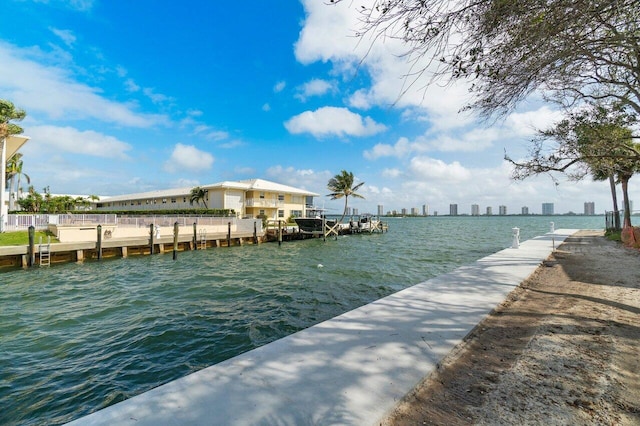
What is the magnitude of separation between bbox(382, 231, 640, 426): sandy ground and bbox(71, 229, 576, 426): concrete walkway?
0.75 ft

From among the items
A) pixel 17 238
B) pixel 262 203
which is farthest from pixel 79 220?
pixel 262 203

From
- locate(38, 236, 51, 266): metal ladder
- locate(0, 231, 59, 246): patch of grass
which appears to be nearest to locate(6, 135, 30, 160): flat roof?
locate(0, 231, 59, 246): patch of grass

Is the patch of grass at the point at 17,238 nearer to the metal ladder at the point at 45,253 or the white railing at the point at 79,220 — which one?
the white railing at the point at 79,220

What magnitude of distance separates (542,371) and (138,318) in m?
8.61

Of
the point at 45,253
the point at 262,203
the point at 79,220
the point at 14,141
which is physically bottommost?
the point at 45,253

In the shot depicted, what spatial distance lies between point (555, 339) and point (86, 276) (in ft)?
54.8

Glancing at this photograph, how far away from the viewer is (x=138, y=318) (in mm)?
7875

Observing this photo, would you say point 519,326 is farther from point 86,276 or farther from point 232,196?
point 232,196

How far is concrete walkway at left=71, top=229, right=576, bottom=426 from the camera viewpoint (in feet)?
8.66

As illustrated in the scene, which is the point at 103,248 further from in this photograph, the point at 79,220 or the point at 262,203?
the point at 262,203

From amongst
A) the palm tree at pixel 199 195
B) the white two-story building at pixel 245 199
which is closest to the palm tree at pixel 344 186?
the white two-story building at pixel 245 199

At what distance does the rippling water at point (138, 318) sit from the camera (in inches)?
183

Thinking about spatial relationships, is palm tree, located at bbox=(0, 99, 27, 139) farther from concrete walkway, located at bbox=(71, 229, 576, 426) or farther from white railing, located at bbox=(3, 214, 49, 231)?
concrete walkway, located at bbox=(71, 229, 576, 426)

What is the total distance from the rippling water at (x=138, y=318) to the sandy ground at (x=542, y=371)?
153 inches
